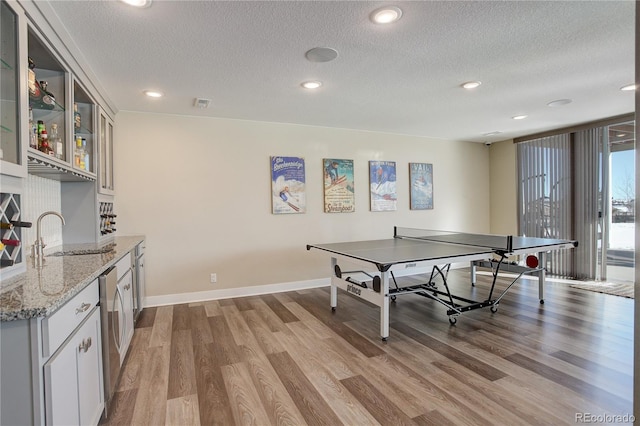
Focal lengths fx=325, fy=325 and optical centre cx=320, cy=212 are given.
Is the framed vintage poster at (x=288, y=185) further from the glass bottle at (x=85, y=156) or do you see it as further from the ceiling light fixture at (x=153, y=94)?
the glass bottle at (x=85, y=156)

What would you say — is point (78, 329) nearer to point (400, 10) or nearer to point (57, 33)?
point (57, 33)

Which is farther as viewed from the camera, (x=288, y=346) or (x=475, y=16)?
(x=288, y=346)

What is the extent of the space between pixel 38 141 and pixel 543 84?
442cm

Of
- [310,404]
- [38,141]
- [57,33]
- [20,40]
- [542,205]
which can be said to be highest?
[57,33]

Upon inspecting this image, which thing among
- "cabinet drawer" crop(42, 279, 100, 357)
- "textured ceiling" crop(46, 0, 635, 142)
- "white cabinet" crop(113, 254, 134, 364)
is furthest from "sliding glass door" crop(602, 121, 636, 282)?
"cabinet drawer" crop(42, 279, 100, 357)

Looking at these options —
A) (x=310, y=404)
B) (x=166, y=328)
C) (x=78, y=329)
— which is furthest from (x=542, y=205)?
(x=78, y=329)

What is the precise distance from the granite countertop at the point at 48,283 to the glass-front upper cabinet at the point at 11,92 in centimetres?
55

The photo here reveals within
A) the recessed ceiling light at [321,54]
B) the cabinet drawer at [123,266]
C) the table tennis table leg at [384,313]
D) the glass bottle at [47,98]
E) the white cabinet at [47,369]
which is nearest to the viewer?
the white cabinet at [47,369]

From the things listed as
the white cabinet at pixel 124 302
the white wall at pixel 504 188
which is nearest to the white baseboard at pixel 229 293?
the white cabinet at pixel 124 302

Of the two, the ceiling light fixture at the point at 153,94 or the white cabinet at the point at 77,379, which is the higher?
the ceiling light fixture at the point at 153,94

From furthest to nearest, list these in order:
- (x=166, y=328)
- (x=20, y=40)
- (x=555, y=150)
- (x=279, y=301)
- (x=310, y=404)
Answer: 1. (x=555, y=150)
2. (x=279, y=301)
3. (x=166, y=328)
4. (x=310, y=404)
5. (x=20, y=40)

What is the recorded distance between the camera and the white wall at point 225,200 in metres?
4.07

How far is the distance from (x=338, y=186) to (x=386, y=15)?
10.4 feet

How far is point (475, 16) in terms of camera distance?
2.14 meters
